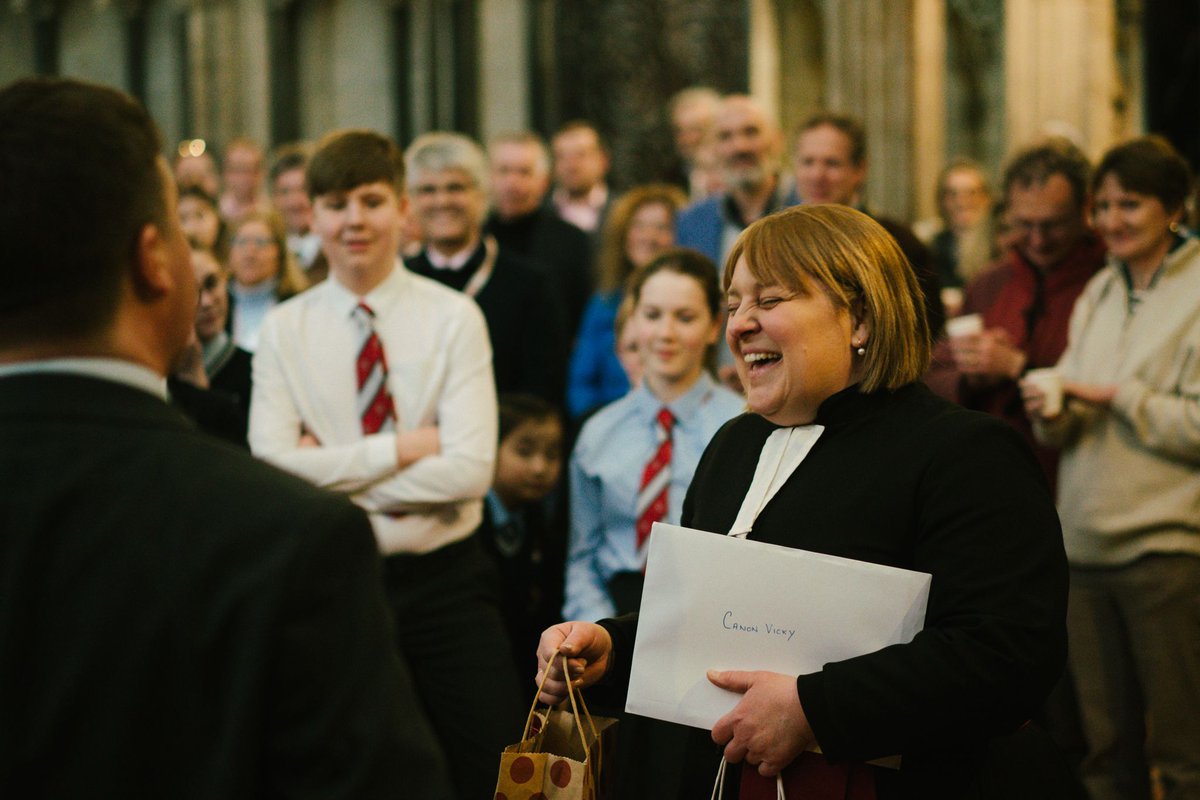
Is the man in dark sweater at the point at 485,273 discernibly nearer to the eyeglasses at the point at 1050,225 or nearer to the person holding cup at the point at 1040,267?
the person holding cup at the point at 1040,267

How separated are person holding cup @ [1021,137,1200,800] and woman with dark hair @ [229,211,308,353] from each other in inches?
113

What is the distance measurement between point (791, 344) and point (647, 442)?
1.64 metres

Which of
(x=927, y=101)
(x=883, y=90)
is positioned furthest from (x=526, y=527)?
(x=927, y=101)

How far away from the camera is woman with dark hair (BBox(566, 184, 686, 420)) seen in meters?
5.22

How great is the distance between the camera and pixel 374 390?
3473 millimetres

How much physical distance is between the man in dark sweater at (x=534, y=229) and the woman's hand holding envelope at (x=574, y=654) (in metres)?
4.03

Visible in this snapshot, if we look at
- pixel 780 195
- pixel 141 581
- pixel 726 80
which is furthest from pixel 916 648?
pixel 726 80

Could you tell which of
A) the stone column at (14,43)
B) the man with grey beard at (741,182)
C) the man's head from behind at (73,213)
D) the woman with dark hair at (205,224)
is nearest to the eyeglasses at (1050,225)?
the man with grey beard at (741,182)

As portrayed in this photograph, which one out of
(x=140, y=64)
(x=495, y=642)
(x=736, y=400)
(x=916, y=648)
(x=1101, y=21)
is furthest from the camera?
(x=140, y=64)

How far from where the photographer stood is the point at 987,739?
2055mm

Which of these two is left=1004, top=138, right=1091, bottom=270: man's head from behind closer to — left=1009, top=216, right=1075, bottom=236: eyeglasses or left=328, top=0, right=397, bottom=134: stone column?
left=1009, top=216, right=1075, bottom=236: eyeglasses

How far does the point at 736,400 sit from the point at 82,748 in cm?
271

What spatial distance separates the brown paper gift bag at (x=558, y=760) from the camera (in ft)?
7.00

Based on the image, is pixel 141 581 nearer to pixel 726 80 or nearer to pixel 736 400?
pixel 736 400
